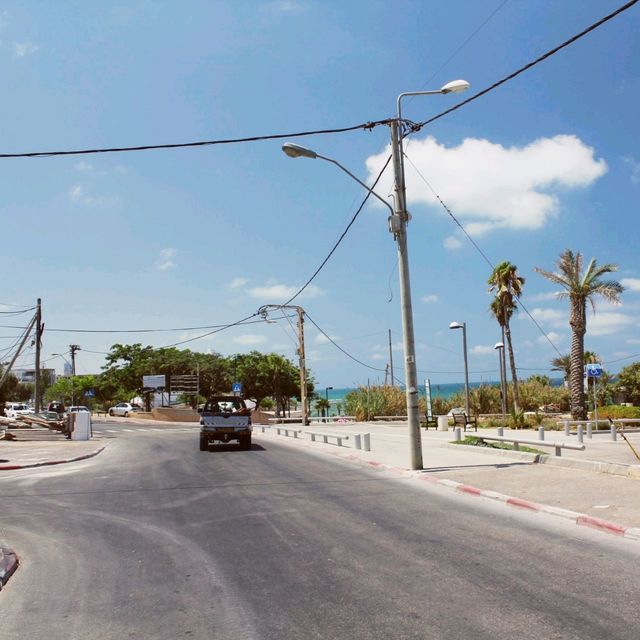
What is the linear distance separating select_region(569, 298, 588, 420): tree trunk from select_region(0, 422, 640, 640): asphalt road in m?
27.9

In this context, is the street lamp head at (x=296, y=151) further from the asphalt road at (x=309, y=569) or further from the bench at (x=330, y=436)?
the bench at (x=330, y=436)

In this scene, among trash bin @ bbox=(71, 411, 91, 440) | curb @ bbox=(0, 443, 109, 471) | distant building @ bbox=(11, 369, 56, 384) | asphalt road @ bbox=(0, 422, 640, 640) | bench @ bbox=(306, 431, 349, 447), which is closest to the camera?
asphalt road @ bbox=(0, 422, 640, 640)

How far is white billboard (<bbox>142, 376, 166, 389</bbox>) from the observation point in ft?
242

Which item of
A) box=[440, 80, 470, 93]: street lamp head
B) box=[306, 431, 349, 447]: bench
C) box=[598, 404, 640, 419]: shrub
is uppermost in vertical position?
box=[440, 80, 470, 93]: street lamp head

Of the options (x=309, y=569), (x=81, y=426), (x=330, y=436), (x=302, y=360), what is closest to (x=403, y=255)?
(x=309, y=569)

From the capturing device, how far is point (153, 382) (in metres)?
74.1

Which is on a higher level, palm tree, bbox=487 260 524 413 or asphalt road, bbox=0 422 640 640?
palm tree, bbox=487 260 524 413

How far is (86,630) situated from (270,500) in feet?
22.2

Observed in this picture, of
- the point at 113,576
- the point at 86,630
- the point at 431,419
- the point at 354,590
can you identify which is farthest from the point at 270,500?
the point at 431,419

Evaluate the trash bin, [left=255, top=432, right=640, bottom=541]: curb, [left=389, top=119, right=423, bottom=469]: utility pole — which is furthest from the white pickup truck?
the trash bin

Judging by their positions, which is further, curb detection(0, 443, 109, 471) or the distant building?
the distant building

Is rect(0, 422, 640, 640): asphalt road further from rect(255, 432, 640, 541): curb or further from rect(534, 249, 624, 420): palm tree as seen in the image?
rect(534, 249, 624, 420): palm tree

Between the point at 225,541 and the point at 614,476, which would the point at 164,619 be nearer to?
the point at 225,541

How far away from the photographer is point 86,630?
528cm
